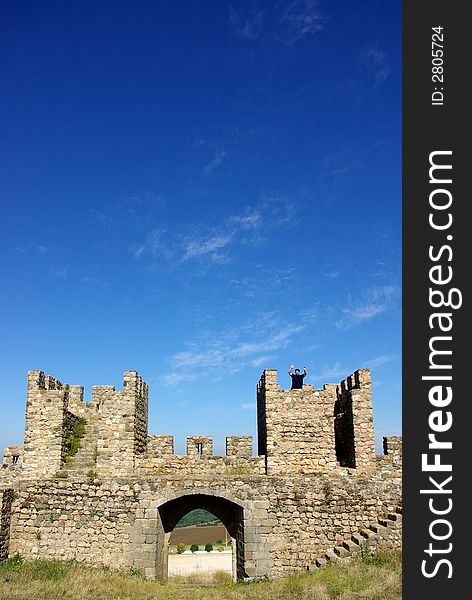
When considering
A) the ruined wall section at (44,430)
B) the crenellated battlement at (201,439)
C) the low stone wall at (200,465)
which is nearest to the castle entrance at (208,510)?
the low stone wall at (200,465)

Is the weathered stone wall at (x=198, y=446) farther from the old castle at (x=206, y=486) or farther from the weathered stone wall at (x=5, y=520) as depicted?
the weathered stone wall at (x=5, y=520)

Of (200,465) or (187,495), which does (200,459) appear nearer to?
(200,465)

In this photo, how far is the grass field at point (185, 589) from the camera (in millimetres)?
12008

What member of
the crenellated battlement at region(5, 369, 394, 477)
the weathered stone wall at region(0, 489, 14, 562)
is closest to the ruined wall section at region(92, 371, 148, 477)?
the crenellated battlement at region(5, 369, 394, 477)

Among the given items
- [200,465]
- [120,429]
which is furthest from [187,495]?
[120,429]

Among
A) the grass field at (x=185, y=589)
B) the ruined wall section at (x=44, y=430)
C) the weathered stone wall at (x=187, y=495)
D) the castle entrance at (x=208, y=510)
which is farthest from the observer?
the ruined wall section at (x=44, y=430)

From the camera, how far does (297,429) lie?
17656 millimetres

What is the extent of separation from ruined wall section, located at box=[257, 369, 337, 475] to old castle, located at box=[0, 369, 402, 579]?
0.03 meters

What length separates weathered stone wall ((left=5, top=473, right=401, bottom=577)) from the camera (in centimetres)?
1606

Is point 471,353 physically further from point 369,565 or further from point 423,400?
point 369,565

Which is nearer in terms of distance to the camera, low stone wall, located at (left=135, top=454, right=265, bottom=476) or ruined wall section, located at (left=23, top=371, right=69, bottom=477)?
ruined wall section, located at (left=23, top=371, right=69, bottom=477)

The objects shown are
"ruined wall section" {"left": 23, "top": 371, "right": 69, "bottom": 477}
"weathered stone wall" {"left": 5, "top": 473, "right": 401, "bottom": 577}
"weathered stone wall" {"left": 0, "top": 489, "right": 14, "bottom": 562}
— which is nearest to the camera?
"weathered stone wall" {"left": 0, "top": 489, "right": 14, "bottom": 562}

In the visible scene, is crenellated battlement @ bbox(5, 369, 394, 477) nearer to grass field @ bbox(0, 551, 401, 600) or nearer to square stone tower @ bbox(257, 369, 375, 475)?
square stone tower @ bbox(257, 369, 375, 475)

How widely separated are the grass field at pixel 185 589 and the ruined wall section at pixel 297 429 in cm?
345
